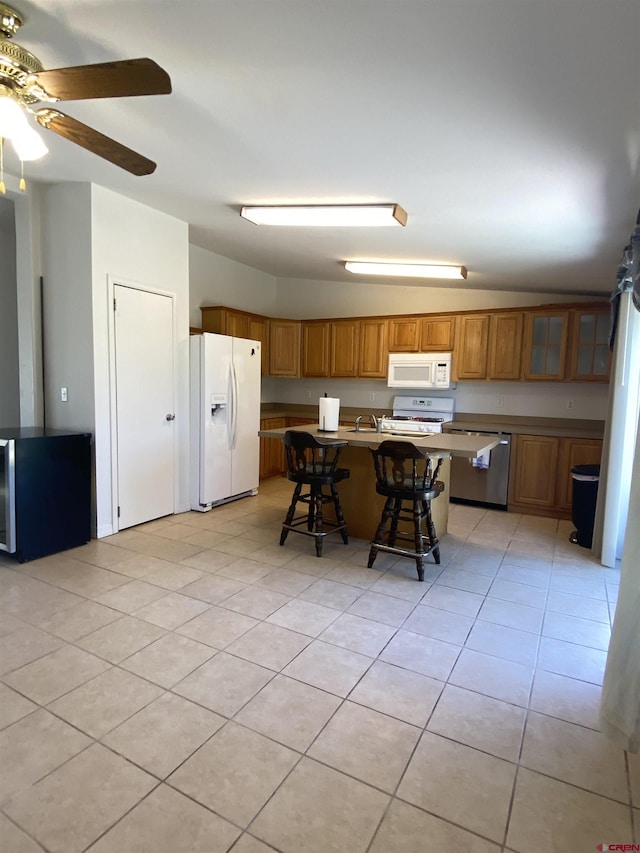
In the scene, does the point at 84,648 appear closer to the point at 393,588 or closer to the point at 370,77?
the point at 393,588

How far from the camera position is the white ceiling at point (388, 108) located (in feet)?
4.62

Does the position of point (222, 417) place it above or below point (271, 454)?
above

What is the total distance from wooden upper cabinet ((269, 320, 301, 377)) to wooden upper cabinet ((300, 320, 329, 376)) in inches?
3.4

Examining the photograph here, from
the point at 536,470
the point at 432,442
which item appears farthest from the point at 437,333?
the point at 432,442

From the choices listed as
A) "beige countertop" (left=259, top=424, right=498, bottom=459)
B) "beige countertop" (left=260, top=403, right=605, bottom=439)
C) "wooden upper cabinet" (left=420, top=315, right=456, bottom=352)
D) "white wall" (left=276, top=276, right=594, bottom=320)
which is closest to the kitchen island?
"beige countertop" (left=259, top=424, right=498, bottom=459)

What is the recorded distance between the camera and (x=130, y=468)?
3908mm

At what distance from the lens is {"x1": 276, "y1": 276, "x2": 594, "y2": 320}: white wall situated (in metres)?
5.35

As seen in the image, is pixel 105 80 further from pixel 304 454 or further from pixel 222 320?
pixel 222 320

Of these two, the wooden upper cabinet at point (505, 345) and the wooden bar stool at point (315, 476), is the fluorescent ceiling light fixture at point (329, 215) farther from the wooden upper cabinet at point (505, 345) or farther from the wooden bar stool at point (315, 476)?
the wooden upper cabinet at point (505, 345)

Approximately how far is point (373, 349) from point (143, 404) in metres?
3.06

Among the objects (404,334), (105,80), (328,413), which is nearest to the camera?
(105,80)

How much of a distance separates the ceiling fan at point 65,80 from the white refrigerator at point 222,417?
8.05 feet

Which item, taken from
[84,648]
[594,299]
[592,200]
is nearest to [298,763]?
[84,648]

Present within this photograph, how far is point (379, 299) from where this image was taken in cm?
612
